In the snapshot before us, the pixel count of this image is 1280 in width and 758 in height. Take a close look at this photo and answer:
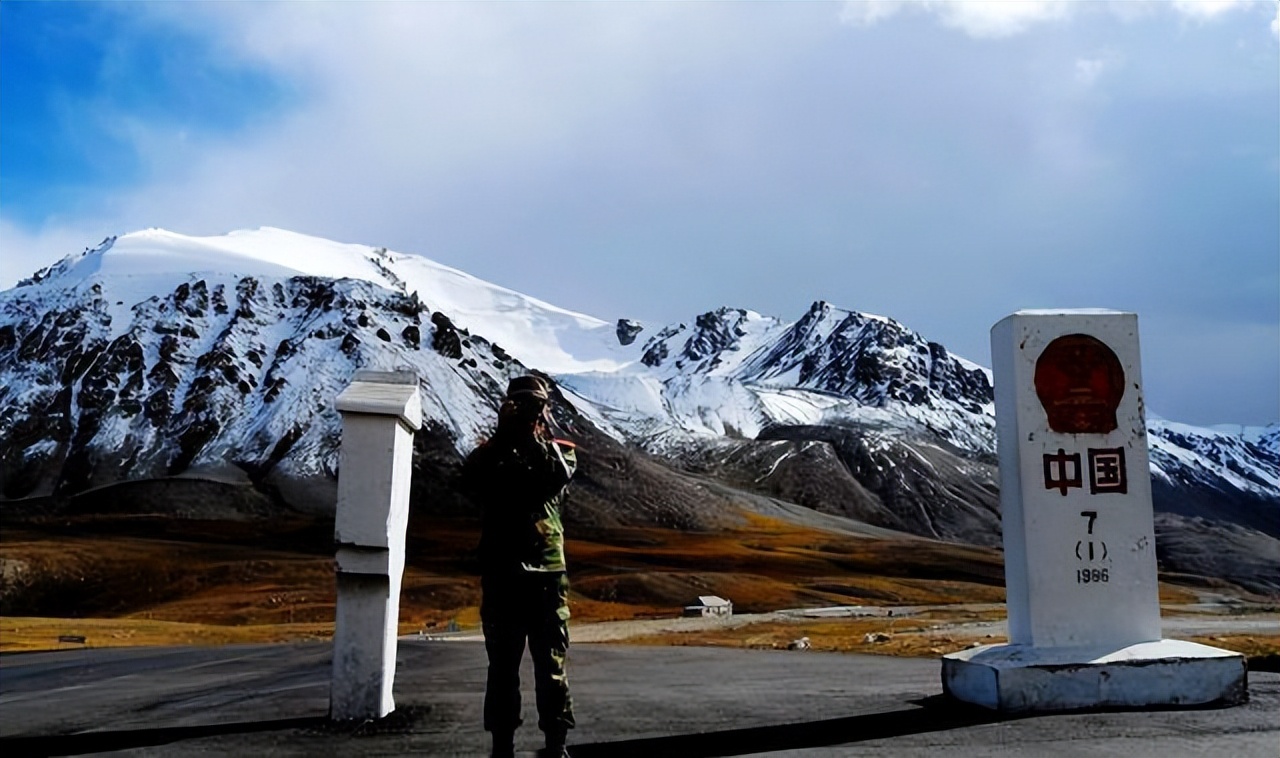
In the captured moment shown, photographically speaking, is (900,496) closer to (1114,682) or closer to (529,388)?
(1114,682)

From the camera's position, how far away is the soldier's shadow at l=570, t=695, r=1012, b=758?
6.77 metres

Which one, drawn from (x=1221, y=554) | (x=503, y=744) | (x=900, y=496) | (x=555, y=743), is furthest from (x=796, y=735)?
(x=900, y=496)

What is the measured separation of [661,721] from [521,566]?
8.30 feet

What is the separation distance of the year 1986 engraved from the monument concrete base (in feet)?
2.20

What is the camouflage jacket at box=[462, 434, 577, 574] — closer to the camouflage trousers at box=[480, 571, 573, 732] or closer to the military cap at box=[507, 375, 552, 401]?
the camouflage trousers at box=[480, 571, 573, 732]

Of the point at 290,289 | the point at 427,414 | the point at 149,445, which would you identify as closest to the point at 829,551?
the point at 427,414

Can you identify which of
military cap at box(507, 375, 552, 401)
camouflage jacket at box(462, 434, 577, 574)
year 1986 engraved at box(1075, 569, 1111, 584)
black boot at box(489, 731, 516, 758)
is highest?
military cap at box(507, 375, 552, 401)

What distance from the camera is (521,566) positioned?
598cm

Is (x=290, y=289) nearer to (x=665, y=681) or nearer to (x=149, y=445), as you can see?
(x=149, y=445)

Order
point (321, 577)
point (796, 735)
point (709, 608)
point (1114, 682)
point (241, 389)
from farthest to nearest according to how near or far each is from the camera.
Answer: point (241, 389) → point (321, 577) → point (709, 608) → point (1114, 682) → point (796, 735)

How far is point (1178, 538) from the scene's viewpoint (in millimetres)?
158375

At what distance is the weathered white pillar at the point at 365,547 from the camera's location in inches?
306

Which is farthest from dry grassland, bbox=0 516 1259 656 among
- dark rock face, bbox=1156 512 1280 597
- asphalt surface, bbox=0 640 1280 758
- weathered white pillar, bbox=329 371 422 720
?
weathered white pillar, bbox=329 371 422 720

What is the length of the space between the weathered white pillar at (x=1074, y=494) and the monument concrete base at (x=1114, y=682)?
24cm
